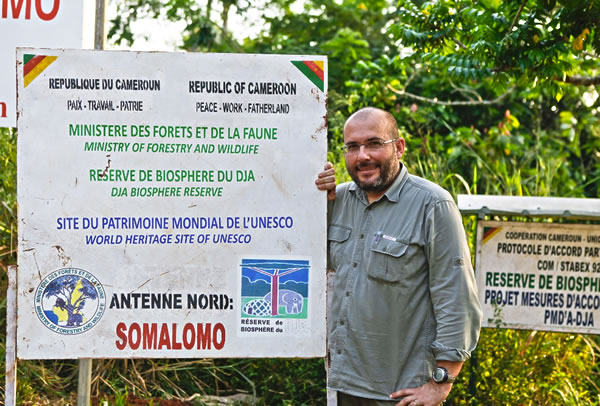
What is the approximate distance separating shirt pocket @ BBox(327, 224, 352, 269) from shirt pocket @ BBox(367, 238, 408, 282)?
→ 0.64ft

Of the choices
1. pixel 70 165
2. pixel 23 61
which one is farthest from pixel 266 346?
pixel 23 61

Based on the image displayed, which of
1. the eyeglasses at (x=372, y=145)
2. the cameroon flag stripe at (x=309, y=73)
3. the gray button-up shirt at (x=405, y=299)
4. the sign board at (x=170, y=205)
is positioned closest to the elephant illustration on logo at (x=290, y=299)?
the sign board at (x=170, y=205)

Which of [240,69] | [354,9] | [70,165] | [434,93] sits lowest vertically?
[70,165]

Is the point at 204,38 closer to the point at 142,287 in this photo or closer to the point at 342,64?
the point at 342,64

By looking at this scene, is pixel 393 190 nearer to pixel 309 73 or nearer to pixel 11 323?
pixel 309 73

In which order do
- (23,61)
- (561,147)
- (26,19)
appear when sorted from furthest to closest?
(561,147) < (26,19) < (23,61)

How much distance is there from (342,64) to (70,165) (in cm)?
719

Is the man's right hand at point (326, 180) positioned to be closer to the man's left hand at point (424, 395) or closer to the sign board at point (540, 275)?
the man's left hand at point (424, 395)

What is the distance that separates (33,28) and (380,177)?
227cm

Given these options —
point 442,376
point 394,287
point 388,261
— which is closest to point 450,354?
point 442,376

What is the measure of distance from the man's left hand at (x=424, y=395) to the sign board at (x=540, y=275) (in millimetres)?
2026

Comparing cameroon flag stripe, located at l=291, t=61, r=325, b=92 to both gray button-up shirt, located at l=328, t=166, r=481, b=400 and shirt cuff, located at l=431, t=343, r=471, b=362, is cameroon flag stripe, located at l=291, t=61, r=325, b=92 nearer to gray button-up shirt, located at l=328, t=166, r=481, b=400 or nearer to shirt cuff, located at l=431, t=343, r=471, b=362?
gray button-up shirt, located at l=328, t=166, r=481, b=400

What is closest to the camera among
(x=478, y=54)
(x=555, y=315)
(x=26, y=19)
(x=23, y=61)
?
(x=23, y=61)

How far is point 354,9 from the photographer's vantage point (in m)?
12.0
